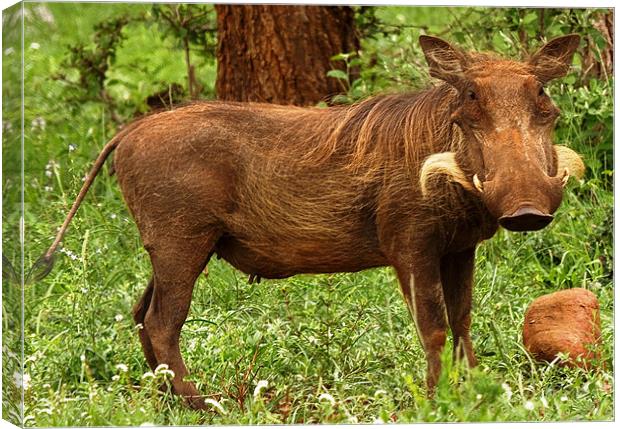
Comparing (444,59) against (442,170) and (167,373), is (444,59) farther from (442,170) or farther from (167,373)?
(167,373)

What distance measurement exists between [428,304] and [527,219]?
0.76m

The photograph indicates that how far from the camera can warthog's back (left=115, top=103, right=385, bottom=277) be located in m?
5.62

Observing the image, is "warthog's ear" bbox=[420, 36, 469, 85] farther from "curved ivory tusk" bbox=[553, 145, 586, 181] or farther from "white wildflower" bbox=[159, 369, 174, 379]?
"white wildflower" bbox=[159, 369, 174, 379]

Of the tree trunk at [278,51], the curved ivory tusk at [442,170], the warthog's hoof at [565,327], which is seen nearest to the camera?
the curved ivory tusk at [442,170]

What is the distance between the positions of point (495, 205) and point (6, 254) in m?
1.66

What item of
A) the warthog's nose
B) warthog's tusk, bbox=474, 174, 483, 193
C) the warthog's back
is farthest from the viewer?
the warthog's back

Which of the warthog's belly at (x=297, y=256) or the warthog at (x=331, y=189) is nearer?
the warthog at (x=331, y=189)

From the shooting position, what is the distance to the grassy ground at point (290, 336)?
527 cm

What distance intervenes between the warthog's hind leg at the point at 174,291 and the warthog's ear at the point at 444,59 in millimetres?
1109

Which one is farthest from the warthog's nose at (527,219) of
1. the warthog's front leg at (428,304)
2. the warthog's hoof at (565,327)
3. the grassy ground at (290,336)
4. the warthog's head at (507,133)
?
the warthog's hoof at (565,327)

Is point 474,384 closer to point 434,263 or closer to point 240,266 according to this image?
point 434,263

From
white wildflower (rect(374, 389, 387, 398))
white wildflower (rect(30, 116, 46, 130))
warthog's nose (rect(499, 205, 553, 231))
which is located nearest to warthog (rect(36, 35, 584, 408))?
white wildflower (rect(374, 389, 387, 398))

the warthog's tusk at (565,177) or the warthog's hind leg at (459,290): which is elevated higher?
the warthog's tusk at (565,177)

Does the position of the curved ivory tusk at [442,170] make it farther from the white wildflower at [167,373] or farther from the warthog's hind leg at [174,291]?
the white wildflower at [167,373]
